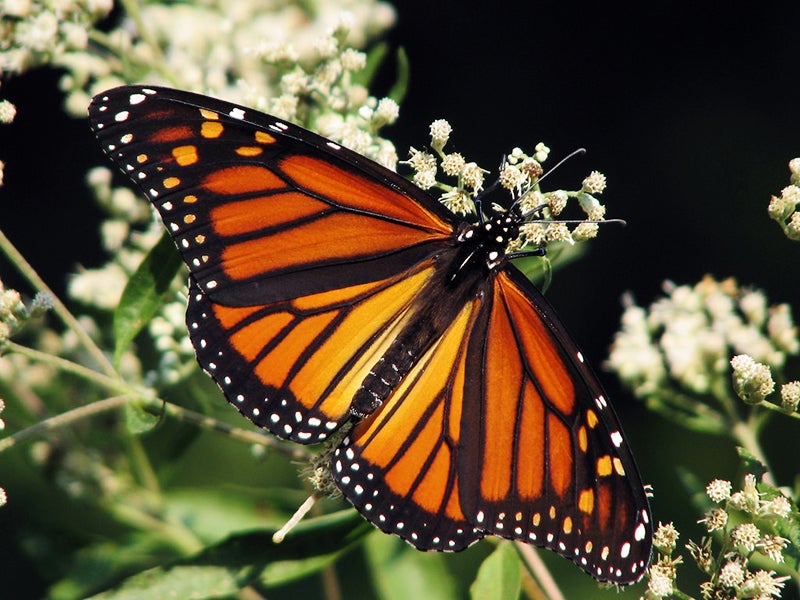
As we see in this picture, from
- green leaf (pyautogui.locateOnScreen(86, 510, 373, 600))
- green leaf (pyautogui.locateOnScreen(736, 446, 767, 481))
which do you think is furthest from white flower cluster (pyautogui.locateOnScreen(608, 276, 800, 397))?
green leaf (pyautogui.locateOnScreen(86, 510, 373, 600))

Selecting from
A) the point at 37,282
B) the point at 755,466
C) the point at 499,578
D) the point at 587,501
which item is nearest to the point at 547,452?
the point at 587,501

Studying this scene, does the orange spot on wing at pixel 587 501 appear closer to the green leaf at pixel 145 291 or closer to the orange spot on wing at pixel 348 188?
the orange spot on wing at pixel 348 188

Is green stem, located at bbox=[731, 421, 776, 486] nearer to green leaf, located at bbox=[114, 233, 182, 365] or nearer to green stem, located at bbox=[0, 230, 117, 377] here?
green leaf, located at bbox=[114, 233, 182, 365]

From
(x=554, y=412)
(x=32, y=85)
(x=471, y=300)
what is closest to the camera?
(x=554, y=412)

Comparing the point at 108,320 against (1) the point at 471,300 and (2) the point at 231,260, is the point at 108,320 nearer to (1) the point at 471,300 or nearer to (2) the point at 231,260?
(2) the point at 231,260

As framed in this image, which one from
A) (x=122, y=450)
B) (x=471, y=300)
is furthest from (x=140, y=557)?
(x=471, y=300)

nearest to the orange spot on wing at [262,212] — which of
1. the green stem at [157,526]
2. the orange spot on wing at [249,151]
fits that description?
the orange spot on wing at [249,151]
